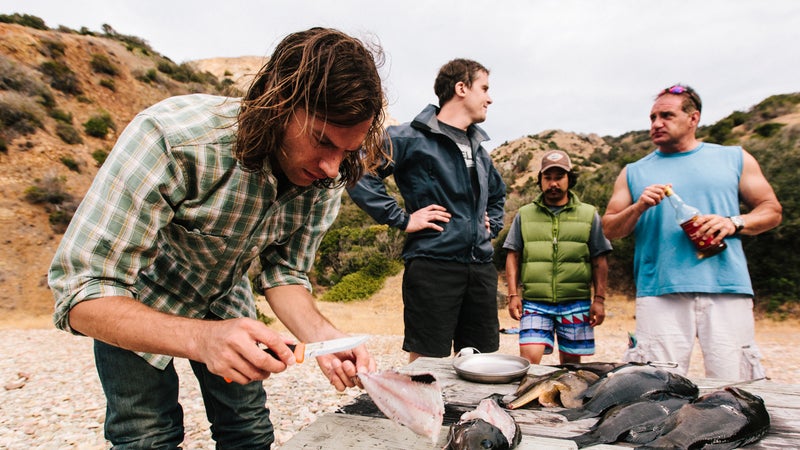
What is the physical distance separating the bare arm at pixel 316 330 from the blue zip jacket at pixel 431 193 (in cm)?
151

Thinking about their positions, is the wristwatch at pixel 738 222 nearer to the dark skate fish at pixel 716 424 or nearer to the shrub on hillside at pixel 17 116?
the dark skate fish at pixel 716 424

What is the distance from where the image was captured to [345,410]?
199cm

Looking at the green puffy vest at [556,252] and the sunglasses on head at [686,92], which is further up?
the sunglasses on head at [686,92]

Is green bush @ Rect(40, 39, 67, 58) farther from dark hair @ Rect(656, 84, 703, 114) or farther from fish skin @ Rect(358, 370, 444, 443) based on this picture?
fish skin @ Rect(358, 370, 444, 443)

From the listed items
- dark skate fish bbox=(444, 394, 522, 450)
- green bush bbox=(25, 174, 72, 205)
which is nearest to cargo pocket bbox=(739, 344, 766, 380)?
dark skate fish bbox=(444, 394, 522, 450)

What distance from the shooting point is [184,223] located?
1.91m

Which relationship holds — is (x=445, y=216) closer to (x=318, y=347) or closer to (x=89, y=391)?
(x=318, y=347)

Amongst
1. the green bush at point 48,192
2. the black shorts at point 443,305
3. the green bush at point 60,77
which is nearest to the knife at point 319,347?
the black shorts at point 443,305

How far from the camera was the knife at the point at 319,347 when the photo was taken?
1.42 m

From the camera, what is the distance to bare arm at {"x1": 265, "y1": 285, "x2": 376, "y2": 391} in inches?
70.2

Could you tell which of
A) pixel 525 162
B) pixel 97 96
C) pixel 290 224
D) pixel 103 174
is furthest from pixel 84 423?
pixel 525 162

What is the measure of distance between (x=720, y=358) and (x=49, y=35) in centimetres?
3803

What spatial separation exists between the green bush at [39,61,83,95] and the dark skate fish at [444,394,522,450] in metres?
33.8

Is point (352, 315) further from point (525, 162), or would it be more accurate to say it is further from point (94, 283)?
point (525, 162)
